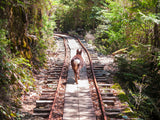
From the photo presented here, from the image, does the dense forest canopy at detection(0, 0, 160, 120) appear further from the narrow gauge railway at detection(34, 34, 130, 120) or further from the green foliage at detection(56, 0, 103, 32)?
the green foliage at detection(56, 0, 103, 32)

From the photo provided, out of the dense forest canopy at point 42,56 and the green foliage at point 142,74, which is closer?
the dense forest canopy at point 42,56

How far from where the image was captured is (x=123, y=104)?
22.0 ft

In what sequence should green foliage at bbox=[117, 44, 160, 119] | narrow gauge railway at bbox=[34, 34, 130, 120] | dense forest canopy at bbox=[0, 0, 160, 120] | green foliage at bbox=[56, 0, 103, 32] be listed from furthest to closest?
1. green foliage at bbox=[56, 0, 103, 32]
2. green foliage at bbox=[117, 44, 160, 119]
3. dense forest canopy at bbox=[0, 0, 160, 120]
4. narrow gauge railway at bbox=[34, 34, 130, 120]

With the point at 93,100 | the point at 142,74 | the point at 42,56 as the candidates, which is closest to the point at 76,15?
the point at 42,56

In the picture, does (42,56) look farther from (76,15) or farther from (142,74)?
(76,15)

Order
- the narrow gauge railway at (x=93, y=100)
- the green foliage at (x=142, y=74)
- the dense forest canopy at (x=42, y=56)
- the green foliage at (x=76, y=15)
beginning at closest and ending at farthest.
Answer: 1. the narrow gauge railway at (x=93, y=100)
2. the dense forest canopy at (x=42, y=56)
3. the green foliage at (x=142, y=74)
4. the green foliage at (x=76, y=15)

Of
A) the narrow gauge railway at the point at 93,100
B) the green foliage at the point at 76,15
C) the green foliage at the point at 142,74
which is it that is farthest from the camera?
the green foliage at the point at 76,15

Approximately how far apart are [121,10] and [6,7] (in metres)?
7.45

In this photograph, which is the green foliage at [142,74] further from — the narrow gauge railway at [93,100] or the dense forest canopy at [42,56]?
the narrow gauge railway at [93,100]

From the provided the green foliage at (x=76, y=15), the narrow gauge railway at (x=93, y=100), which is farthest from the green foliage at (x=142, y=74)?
the green foliage at (x=76, y=15)

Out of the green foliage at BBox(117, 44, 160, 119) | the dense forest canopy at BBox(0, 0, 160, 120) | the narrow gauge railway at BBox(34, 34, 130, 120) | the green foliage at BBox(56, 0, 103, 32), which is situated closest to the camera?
the narrow gauge railway at BBox(34, 34, 130, 120)

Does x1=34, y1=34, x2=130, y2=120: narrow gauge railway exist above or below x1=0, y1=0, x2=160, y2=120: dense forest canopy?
below

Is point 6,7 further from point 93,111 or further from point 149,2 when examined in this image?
point 149,2

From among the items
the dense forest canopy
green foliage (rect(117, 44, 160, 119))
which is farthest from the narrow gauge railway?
green foliage (rect(117, 44, 160, 119))
